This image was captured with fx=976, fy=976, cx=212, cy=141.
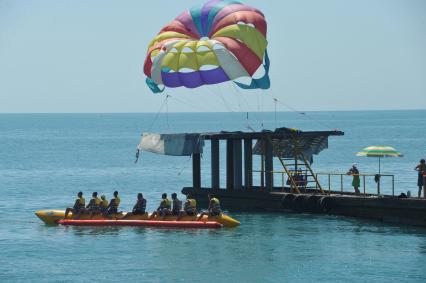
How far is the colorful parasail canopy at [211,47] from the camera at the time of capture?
4388 cm

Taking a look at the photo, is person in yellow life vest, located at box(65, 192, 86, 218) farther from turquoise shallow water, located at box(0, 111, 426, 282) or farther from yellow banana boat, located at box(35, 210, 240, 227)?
turquoise shallow water, located at box(0, 111, 426, 282)

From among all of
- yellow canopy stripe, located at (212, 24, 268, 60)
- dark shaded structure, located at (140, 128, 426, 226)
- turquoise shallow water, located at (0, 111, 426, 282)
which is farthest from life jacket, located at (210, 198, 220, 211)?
yellow canopy stripe, located at (212, 24, 268, 60)

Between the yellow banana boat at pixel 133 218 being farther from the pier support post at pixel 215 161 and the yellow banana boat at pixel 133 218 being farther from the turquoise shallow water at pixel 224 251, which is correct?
the pier support post at pixel 215 161

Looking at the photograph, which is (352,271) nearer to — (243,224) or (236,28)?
(243,224)

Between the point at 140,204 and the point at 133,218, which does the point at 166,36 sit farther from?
the point at 133,218

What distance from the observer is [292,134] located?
45.5 metres

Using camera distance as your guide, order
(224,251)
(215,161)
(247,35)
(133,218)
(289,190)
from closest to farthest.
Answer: (224,251) → (133,218) → (247,35) → (289,190) → (215,161)

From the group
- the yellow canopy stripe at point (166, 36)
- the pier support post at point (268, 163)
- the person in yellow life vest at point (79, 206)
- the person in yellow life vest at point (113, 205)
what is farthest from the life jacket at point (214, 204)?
the yellow canopy stripe at point (166, 36)

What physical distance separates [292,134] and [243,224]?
5.33 meters

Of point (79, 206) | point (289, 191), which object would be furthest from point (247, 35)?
point (79, 206)

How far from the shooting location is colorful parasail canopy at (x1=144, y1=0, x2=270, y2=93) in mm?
43875

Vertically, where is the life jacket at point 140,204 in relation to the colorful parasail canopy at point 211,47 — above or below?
below

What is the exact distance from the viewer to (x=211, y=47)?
43.8m

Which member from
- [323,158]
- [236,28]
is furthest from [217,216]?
[323,158]
